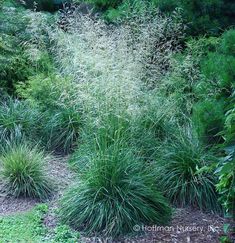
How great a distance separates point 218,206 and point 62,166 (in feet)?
6.33

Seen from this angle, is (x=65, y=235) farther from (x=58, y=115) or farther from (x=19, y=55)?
(x=19, y=55)

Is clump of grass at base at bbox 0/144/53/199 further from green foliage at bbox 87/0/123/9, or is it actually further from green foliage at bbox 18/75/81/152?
green foliage at bbox 87/0/123/9

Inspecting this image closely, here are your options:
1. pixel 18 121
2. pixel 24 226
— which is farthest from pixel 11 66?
pixel 24 226

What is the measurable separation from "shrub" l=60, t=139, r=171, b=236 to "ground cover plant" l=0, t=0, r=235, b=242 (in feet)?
0.03

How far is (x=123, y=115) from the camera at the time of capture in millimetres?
5234

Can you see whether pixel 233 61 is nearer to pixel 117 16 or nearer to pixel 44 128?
pixel 44 128

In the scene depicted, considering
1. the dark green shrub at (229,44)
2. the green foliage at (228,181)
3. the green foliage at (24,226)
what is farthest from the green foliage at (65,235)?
the dark green shrub at (229,44)

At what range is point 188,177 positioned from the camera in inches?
192

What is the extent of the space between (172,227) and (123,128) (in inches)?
48.3

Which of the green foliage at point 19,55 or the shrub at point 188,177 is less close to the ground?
the green foliage at point 19,55

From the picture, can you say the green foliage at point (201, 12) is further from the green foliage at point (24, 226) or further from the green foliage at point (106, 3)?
the green foliage at point (24, 226)

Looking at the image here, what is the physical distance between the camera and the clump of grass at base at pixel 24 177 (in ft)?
16.7

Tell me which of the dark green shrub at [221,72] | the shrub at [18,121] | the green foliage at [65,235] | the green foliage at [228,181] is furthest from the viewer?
the shrub at [18,121]

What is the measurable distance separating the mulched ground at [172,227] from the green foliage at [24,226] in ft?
0.30
